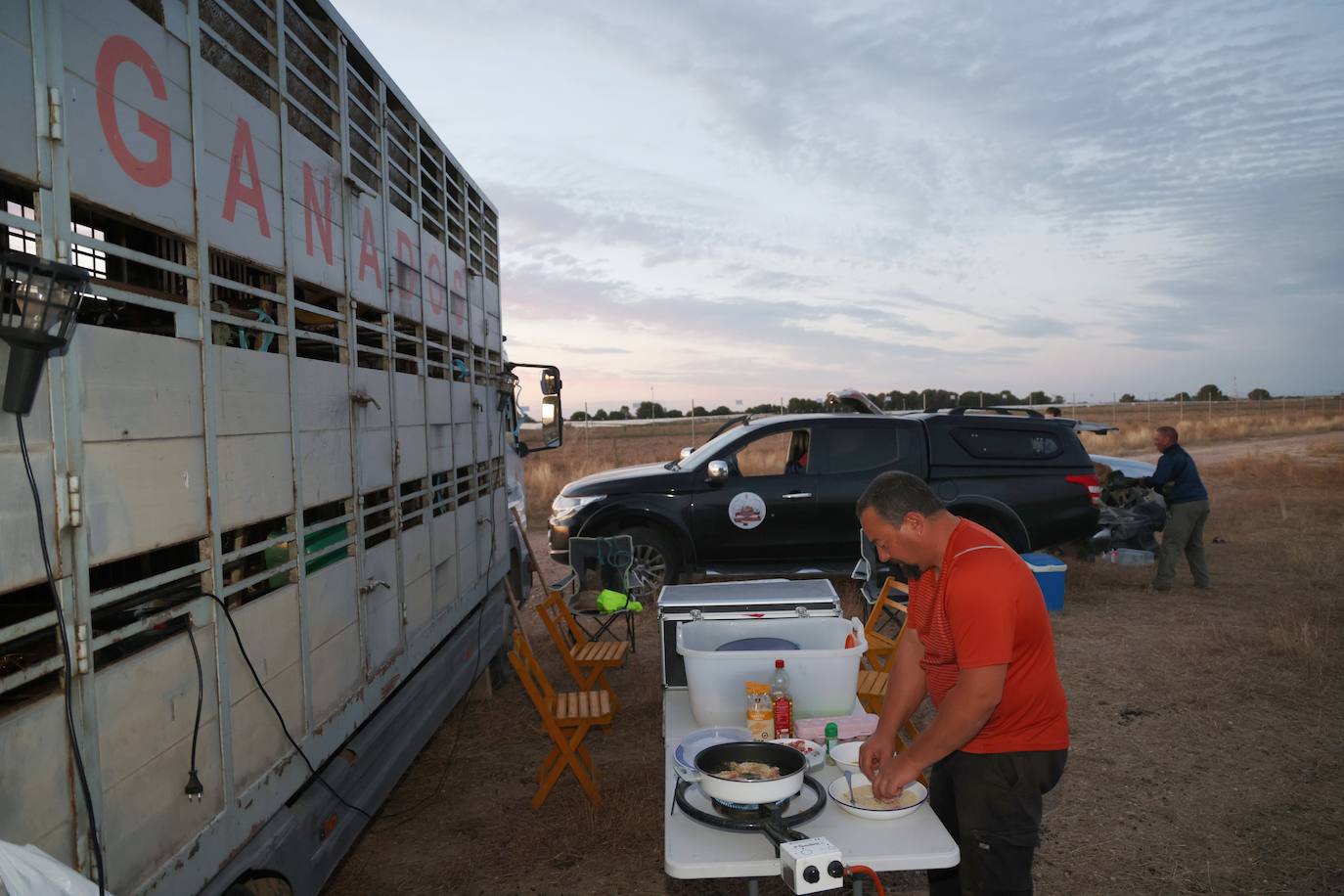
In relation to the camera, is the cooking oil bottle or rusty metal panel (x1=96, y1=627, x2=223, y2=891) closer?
rusty metal panel (x1=96, y1=627, x2=223, y2=891)

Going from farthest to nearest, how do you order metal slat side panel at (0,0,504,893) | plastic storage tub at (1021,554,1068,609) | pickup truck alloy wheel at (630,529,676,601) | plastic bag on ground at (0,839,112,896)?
pickup truck alloy wheel at (630,529,676,601) → plastic storage tub at (1021,554,1068,609) → metal slat side panel at (0,0,504,893) → plastic bag on ground at (0,839,112,896)

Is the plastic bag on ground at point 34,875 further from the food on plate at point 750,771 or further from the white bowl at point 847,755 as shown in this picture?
the white bowl at point 847,755

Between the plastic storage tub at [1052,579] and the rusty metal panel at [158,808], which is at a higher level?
the rusty metal panel at [158,808]

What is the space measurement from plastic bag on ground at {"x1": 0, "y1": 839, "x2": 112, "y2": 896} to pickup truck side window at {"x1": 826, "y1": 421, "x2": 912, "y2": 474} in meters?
7.14

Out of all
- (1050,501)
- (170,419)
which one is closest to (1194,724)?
(1050,501)

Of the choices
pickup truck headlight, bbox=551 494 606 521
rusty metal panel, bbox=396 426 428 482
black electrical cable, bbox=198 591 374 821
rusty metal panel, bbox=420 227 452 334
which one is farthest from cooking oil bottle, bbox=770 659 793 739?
pickup truck headlight, bbox=551 494 606 521

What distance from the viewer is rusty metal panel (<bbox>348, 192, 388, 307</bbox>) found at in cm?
350

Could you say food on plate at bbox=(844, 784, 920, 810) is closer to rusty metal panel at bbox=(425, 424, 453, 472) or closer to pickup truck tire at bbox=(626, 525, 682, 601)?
rusty metal panel at bbox=(425, 424, 453, 472)

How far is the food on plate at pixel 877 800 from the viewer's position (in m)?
2.36

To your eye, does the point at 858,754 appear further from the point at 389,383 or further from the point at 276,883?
the point at 389,383

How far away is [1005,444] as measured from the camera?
8.31 m

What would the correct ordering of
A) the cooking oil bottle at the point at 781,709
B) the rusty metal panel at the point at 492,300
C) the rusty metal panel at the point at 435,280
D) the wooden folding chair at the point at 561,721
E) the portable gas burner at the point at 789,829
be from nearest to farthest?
the portable gas burner at the point at 789,829
the cooking oil bottle at the point at 781,709
the wooden folding chair at the point at 561,721
the rusty metal panel at the point at 435,280
the rusty metal panel at the point at 492,300

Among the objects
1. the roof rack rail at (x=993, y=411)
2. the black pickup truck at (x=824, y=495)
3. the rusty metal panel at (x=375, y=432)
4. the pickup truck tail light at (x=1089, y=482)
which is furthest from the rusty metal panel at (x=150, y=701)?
the pickup truck tail light at (x=1089, y=482)

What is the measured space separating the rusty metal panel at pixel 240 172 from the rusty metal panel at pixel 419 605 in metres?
1.81
